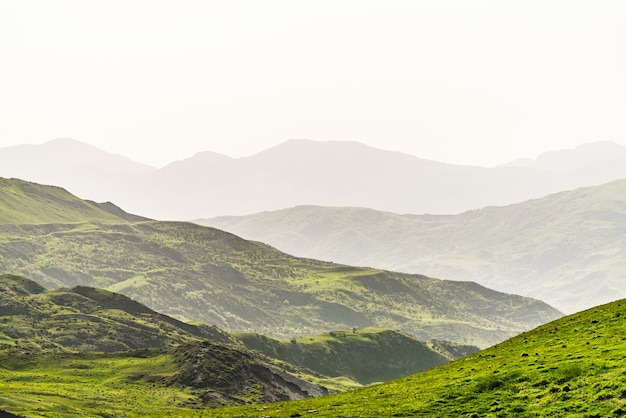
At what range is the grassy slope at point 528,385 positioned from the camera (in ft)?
131

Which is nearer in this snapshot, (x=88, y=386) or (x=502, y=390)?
(x=502, y=390)

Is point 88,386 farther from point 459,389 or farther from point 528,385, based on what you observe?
point 528,385

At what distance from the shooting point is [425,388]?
57.3 meters

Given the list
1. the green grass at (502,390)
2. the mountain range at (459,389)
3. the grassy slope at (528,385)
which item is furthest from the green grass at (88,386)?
the grassy slope at (528,385)

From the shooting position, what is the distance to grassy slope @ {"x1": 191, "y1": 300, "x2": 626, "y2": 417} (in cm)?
4000

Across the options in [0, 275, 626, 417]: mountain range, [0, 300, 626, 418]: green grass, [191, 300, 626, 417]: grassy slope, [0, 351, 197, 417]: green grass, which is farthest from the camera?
[0, 351, 197, 417]: green grass

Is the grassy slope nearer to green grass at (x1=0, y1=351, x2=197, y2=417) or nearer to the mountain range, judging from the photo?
the mountain range

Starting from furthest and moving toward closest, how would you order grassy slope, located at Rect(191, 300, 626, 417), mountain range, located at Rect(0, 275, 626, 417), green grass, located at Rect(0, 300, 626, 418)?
mountain range, located at Rect(0, 275, 626, 417), green grass, located at Rect(0, 300, 626, 418), grassy slope, located at Rect(191, 300, 626, 417)

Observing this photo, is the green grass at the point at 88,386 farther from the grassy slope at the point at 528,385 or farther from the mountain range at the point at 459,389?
the grassy slope at the point at 528,385

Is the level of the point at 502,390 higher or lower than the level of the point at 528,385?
lower

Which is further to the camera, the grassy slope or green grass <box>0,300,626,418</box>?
green grass <box>0,300,626,418</box>

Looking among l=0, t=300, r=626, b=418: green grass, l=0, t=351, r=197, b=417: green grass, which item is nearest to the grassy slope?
l=0, t=300, r=626, b=418: green grass

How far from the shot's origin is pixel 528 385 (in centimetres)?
4631

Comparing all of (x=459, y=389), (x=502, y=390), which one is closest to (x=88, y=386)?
(x=459, y=389)
